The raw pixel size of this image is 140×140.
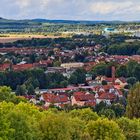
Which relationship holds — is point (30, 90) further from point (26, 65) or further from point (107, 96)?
point (26, 65)

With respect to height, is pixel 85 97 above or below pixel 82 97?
below

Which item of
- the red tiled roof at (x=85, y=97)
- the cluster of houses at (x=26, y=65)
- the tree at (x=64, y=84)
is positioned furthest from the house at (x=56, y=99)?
the cluster of houses at (x=26, y=65)

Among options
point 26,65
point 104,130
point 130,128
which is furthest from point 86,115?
point 26,65

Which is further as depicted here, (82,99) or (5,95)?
(82,99)

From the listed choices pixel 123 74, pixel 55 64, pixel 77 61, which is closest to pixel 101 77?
pixel 123 74

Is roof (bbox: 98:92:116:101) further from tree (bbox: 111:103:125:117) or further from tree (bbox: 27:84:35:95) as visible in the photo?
tree (bbox: 111:103:125:117)

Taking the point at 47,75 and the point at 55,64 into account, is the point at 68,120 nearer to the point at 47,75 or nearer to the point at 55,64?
the point at 47,75

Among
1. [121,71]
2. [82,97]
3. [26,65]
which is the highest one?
[82,97]
